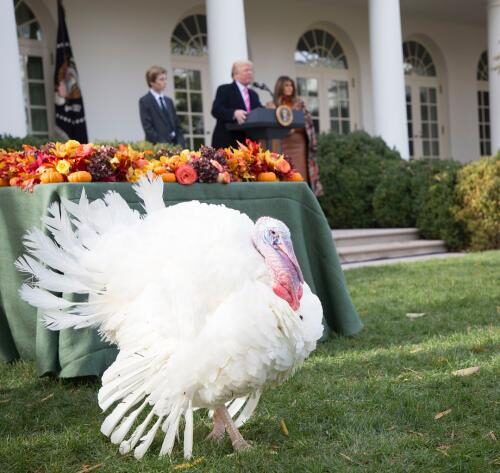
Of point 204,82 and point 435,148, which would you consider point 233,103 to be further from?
point 435,148

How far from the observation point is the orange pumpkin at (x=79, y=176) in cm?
371

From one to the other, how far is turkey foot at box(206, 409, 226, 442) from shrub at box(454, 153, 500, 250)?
7.85 meters

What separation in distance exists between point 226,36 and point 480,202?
4.56 meters

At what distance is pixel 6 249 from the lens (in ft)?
13.4

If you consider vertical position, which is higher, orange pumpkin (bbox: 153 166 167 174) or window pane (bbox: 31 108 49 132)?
window pane (bbox: 31 108 49 132)

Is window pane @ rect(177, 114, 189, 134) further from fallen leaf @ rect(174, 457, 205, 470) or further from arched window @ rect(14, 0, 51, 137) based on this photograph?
fallen leaf @ rect(174, 457, 205, 470)

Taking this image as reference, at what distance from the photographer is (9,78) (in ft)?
27.6

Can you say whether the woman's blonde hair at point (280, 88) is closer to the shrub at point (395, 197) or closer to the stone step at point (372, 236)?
the stone step at point (372, 236)

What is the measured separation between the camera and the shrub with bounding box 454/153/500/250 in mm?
9750

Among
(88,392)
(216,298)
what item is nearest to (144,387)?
(216,298)

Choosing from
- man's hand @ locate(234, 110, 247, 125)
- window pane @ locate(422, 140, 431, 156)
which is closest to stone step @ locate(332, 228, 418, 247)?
man's hand @ locate(234, 110, 247, 125)

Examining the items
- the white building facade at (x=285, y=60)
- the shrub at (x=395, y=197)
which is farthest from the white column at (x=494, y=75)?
the shrub at (x=395, y=197)

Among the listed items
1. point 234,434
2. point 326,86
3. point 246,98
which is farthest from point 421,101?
point 234,434

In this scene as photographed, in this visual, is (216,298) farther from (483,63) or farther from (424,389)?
(483,63)
